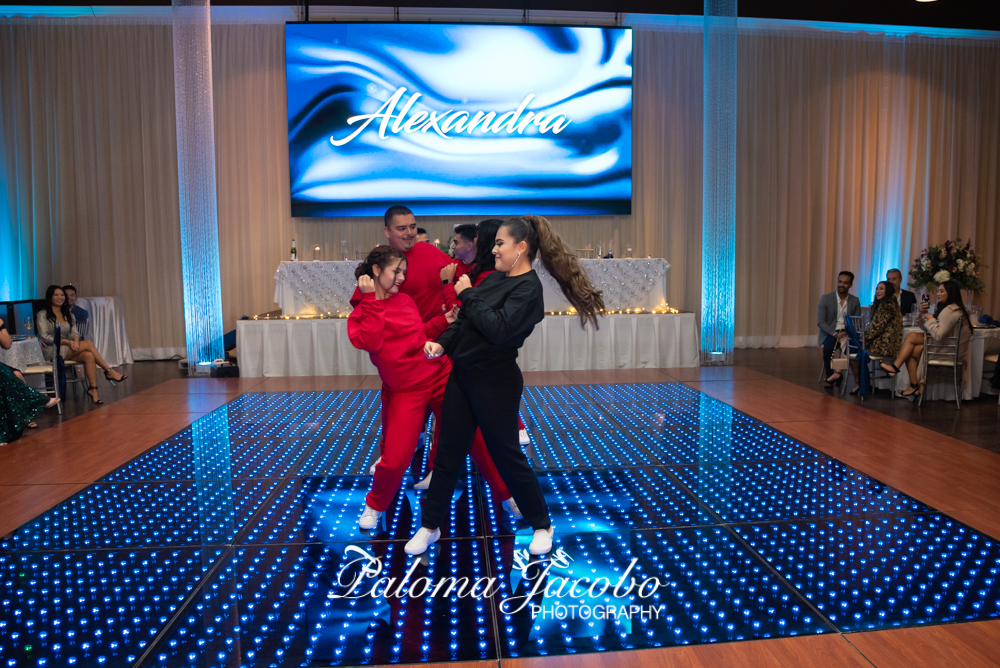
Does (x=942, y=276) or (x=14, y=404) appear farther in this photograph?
(x=942, y=276)

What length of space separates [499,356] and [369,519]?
3.57ft

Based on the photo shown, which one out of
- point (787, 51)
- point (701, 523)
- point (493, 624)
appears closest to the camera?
point (493, 624)

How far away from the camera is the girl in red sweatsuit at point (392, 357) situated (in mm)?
3252

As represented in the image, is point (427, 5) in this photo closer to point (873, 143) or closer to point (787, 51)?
point (787, 51)

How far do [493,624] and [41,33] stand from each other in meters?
→ 11.2

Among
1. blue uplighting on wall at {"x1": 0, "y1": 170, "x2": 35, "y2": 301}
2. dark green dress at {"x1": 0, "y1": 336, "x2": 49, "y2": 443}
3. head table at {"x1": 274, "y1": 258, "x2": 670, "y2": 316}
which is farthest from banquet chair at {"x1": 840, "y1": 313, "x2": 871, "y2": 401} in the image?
blue uplighting on wall at {"x1": 0, "y1": 170, "x2": 35, "y2": 301}

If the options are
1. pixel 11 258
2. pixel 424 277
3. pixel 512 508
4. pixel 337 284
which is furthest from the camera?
pixel 11 258

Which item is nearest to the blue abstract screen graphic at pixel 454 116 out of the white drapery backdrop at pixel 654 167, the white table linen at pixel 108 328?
the white drapery backdrop at pixel 654 167

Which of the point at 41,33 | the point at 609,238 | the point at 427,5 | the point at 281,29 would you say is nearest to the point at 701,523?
the point at 609,238

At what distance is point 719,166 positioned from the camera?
824 cm

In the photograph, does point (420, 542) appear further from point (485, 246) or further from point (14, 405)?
point (14, 405)

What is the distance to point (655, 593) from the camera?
2.75 metres

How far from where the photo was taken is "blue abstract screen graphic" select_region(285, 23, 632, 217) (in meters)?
10.2

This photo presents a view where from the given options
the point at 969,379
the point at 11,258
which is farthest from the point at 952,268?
the point at 11,258
